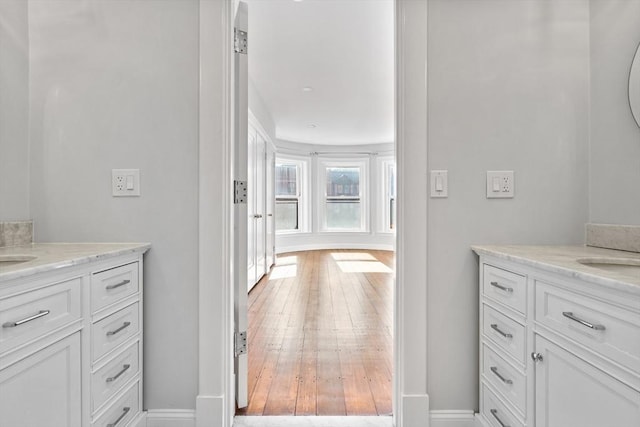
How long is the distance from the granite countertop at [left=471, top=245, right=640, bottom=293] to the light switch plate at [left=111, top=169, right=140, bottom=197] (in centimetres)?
153

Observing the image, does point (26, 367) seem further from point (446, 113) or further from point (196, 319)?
point (446, 113)

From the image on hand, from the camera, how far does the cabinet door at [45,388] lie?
0.85 m

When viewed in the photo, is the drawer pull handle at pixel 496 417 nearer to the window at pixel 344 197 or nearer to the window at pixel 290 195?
the window at pixel 290 195

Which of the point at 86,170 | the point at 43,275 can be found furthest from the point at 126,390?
the point at 86,170

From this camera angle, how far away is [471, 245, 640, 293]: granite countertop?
794 mm

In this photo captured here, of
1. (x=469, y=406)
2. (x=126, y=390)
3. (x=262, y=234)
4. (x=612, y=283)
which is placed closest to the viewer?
(x=612, y=283)

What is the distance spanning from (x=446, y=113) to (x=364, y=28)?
1552mm

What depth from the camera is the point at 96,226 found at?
60.0 inches

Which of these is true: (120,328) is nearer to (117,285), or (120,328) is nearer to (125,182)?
(117,285)

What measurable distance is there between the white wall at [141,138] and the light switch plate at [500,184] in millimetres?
1317

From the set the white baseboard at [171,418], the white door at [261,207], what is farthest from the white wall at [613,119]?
the white door at [261,207]

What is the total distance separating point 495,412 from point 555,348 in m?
0.50

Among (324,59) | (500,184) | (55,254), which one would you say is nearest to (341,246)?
(324,59)

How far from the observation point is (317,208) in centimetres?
777
